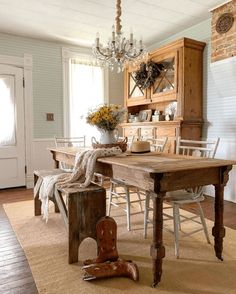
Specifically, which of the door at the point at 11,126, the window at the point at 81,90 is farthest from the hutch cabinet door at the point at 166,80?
the door at the point at 11,126

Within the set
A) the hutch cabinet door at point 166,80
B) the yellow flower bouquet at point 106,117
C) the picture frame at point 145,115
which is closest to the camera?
the yellow flower bouquet at point 106,117

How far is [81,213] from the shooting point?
6.64 ft

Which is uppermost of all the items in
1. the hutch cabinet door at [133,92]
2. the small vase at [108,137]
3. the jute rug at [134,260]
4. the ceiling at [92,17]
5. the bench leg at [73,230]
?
the ceiling at [92,17]

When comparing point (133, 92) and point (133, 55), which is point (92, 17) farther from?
point (133, 92)

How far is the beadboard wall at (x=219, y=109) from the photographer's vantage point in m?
3.57

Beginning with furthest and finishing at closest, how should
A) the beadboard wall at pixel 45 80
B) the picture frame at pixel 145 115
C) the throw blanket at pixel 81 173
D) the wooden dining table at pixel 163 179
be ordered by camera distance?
the picture frame at pixel 145 115 < the beadboard wall at pixel 45 80 < the throw blanket at pixel 81 173 < the wooden dining table at pixel 163 179

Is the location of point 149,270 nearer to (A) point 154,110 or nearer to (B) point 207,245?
(B) point 207,245

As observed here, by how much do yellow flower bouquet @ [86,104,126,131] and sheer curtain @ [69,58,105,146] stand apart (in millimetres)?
2482

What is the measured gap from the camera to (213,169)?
190 cm

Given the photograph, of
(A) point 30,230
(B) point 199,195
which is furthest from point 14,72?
(B) point 199,195

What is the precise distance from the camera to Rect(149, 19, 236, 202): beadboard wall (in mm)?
3566

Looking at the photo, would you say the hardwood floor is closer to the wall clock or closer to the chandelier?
the chandelier

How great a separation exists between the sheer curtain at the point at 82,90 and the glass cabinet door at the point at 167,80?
1.30m

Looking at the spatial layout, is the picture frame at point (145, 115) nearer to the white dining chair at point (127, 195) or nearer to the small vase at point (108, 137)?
the white dining chair at point (127, 195)
